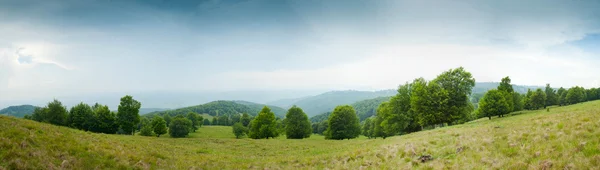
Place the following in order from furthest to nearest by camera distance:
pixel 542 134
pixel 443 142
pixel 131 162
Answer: pixel 443 142 → pixel 131 162 → pixel 542 134

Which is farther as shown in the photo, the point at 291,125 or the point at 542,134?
the point at 291,125

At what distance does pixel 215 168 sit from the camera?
1645 centimetres

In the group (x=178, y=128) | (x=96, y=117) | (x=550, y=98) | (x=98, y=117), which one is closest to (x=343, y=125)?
(x=178, y=128)

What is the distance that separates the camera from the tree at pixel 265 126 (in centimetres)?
6328

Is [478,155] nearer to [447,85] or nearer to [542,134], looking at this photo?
[542,134]

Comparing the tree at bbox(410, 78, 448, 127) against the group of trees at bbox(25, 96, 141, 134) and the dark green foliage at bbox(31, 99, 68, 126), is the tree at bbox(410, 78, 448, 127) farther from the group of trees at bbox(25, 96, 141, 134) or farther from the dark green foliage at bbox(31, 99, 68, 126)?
the dark green foliage at bbox(31, 99, 68, 126)

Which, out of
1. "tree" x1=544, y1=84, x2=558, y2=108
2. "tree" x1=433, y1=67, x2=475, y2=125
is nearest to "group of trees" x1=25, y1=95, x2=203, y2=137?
"tree" x1=433, y1=67, x2=475, y2=125

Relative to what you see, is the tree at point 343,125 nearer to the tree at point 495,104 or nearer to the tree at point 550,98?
the tree at point 495,104

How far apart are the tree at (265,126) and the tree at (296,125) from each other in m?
3.71

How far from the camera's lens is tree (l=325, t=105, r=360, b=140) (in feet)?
205

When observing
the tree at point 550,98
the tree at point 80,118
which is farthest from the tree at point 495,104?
the tree at point 80,118

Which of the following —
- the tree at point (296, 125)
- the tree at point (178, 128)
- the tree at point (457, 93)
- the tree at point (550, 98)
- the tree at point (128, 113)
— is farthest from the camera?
the tree at point (550, 98)

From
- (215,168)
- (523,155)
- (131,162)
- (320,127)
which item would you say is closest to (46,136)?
(131,162)

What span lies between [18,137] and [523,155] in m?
23.3
